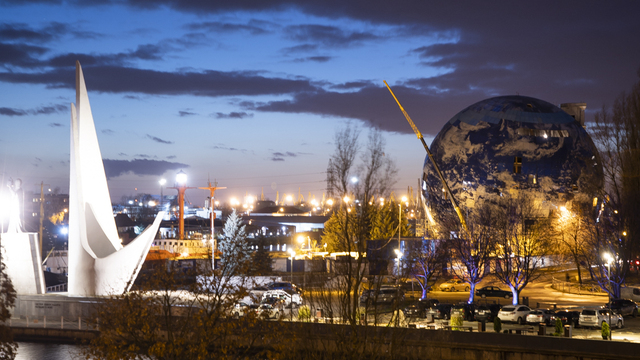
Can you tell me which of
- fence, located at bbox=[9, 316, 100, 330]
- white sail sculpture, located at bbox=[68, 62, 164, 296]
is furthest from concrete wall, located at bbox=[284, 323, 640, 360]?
fence, located at bbox=[9, 316, 100, 330]

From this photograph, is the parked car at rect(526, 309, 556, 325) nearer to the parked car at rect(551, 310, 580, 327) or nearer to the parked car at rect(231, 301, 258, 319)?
the parked car at rect(551, 310, 580, 327)

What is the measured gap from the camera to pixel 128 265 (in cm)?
3156

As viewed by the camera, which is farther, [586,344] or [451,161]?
[451,161]

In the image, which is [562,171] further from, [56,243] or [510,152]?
[56,243]

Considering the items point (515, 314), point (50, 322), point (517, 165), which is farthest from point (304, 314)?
point (517, 165)

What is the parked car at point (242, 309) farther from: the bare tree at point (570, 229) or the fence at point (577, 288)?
the bare tree at point (570, 229)

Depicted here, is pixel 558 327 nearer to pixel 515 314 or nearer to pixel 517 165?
pixel 515 314

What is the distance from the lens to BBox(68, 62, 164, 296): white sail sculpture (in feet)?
104

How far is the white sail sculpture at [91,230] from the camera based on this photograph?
31.5 m

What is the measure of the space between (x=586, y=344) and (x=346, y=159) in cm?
1189

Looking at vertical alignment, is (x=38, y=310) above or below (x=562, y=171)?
below

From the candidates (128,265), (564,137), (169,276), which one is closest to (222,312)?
(169,276)

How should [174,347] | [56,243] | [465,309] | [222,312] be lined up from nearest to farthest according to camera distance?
[174,347] → [222,312] → [465,309] → [56,243]

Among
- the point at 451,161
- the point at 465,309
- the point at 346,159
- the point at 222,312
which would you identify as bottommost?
the point at 465,309
